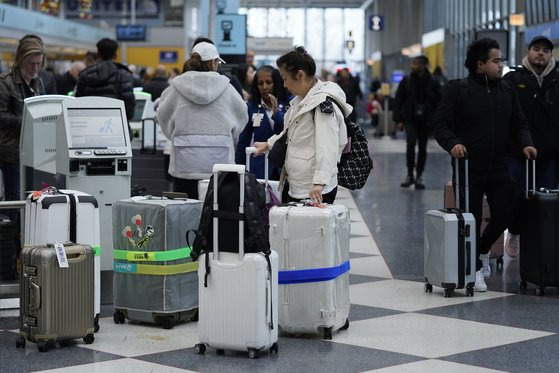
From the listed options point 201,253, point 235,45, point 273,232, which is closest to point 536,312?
point 273,232

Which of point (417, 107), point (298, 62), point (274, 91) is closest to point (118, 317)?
point (298, 62)

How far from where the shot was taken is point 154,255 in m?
6.41

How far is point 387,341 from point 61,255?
1.77 metres

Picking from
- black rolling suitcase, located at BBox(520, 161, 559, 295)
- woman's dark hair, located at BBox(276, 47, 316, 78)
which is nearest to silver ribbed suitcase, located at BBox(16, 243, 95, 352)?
woman's dark hair, located at BBox(276, 47, 316, 78)

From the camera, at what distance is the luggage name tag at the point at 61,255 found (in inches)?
225

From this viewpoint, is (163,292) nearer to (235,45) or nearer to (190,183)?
(190,183)

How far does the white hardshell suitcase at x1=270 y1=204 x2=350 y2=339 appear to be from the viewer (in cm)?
604

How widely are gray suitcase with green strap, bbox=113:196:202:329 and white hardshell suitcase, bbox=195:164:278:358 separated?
2.23 ft

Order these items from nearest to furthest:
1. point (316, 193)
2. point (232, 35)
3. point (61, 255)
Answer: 1. point (61, 255)
2. point (316, 193)
3. point (232, 35)

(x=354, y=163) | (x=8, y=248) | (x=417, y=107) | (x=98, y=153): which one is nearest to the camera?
(x=354, y=163)

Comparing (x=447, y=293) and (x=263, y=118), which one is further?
(x=263, y=118)

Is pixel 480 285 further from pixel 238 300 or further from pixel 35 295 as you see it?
pixel 35 295

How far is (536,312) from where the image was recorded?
274 inches

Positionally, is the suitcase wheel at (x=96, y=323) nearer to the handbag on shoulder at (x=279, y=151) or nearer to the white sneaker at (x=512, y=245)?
the handbag on shoulder at (x=279, y=151)
